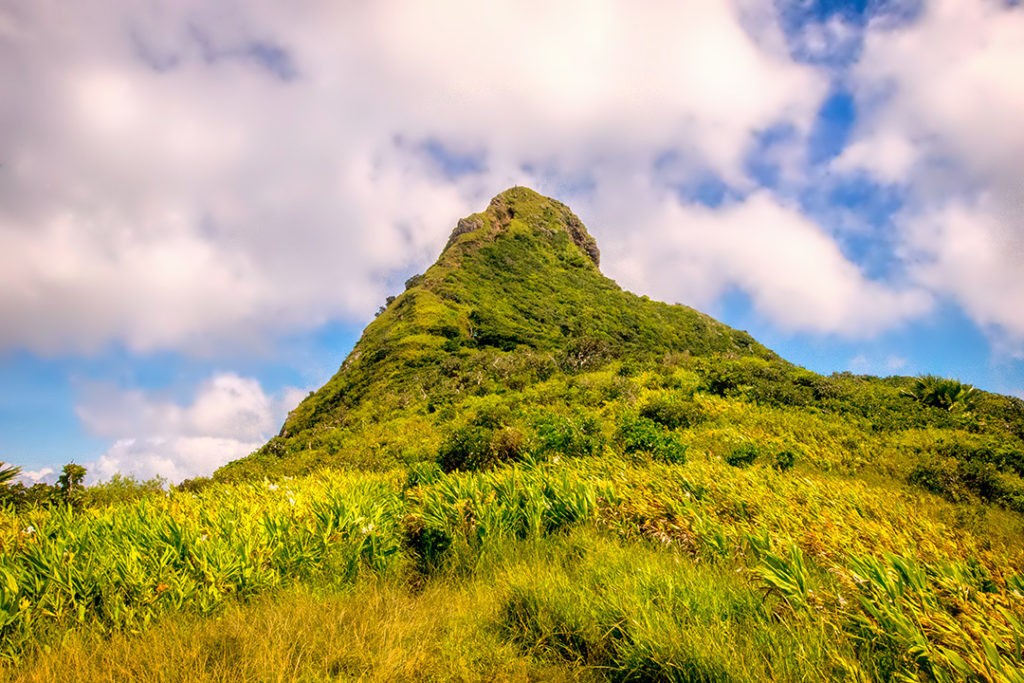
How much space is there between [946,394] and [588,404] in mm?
14912

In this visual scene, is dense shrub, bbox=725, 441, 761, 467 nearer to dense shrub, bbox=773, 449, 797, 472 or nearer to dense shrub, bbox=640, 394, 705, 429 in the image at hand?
dense shrub, bbox=773, 449, 797, 472

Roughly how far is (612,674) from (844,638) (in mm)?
1497

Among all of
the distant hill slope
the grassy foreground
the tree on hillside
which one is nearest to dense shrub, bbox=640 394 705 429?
the distant hill slope

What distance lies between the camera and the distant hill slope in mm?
12055

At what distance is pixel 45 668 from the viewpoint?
2.89 meters

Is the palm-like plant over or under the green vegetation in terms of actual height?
over

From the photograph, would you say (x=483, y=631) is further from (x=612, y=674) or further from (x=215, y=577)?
(x=215, y=577)

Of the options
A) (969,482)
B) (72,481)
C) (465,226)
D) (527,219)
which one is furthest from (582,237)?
(72,481)

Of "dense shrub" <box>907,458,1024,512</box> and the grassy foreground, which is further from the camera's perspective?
"dense shrub" <box>907,458,1024,512</box>

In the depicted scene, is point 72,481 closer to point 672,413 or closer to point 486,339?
point 672,413

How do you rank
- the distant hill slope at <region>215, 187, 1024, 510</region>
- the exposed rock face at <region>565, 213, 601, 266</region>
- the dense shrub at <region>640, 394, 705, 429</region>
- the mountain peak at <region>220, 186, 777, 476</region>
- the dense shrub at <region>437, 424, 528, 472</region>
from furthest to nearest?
the exposed rock face at <region>565, 213, 601, 266</region>, the mountain peak at <region>220, 186, 777, 476</region>, the dense shrub at <region>640, 394, 705, 429</region>, the distant hill slope at <region>215, 187, 1024, 510</region>, the dense shrub at <region>437, 424, 528, 472</region>

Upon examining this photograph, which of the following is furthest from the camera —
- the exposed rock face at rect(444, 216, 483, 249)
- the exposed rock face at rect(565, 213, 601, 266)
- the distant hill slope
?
the exposed rock face at rect(565, 213, 601, 266)

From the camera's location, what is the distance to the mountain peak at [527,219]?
214 ft

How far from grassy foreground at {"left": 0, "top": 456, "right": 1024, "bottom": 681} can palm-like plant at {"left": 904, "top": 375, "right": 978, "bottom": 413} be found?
1886 centimetres
